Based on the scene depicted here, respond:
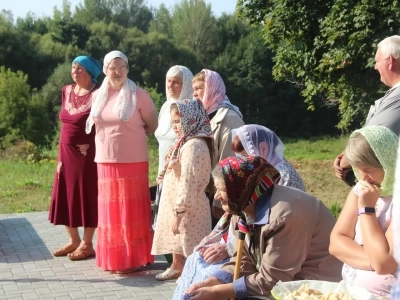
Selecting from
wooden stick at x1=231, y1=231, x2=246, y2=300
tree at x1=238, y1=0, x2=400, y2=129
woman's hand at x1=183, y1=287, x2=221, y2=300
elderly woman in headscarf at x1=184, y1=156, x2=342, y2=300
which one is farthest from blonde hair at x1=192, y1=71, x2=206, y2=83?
tree at x1=238, y1=0, x2=400, y2=129

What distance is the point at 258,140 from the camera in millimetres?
3455

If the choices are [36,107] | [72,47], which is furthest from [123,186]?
[72,47]

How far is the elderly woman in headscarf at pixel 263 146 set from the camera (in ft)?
11.3

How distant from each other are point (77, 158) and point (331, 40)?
288 inches

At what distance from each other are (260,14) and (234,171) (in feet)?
38.1

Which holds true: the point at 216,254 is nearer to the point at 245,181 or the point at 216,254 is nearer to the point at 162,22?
the point at 245,181

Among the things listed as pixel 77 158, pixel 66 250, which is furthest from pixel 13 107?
pixel 77 158

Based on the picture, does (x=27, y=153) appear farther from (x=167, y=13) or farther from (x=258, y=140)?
(x=167, y=13)

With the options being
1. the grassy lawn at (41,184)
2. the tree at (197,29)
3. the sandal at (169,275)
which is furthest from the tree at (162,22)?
the sandal at (169,275)

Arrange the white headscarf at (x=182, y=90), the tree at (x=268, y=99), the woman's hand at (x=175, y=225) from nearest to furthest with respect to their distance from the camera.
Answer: the woman's hand at (x=175, y=225)
the white headscarf at (x=182, y=90)
the tree at (x=268, y=99)

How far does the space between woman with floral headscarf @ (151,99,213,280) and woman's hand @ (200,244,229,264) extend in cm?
104

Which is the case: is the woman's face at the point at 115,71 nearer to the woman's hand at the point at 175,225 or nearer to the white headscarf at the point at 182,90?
the white headscarf at the point at 182,90

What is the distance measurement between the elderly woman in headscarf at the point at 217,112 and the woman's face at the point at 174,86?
0.14 metres

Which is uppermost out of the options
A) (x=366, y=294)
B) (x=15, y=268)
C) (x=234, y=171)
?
(x=234, y=171)
